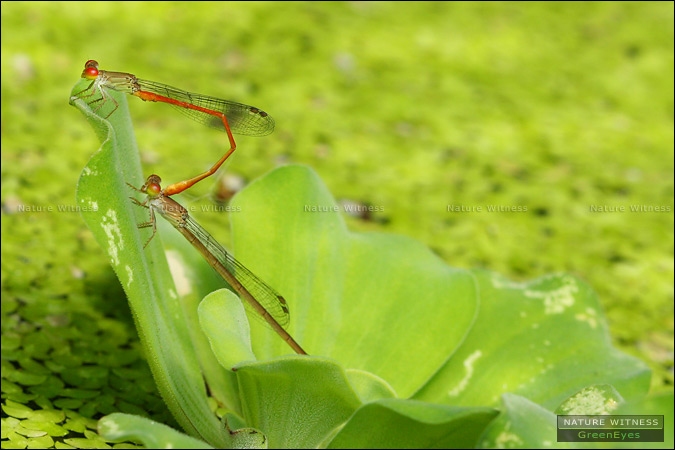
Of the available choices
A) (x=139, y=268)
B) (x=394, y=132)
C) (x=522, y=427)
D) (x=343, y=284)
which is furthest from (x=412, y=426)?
(x=394, y=132)

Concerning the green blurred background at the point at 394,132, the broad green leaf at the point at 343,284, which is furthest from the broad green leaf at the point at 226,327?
the green blurred background at the point at 394,132

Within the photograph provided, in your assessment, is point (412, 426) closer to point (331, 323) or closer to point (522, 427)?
point (522, 427)

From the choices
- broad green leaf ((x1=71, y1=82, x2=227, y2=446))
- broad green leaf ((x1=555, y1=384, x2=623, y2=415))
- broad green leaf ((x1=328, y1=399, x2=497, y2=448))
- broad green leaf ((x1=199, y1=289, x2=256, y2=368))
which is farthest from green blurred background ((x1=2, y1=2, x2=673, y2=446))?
broad green leaf ((x1=555, y1=384, x2=623, y2=415))

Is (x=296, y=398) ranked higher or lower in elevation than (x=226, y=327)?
lower

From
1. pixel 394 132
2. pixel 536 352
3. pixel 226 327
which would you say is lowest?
pixel 536 352

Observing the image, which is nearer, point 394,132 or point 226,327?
point 226,327

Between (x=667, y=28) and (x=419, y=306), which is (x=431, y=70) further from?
(x=419, y=306)

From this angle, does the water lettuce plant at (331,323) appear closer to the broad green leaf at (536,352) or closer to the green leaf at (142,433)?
the broad green leaf at (536,352)

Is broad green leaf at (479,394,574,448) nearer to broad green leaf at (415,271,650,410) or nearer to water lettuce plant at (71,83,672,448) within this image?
water lettuce plant at (71,83,672,448)

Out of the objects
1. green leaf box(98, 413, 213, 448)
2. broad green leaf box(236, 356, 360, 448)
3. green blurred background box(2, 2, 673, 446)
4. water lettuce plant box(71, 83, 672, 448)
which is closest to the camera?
green leaf box(98, 413, 213, 448)
